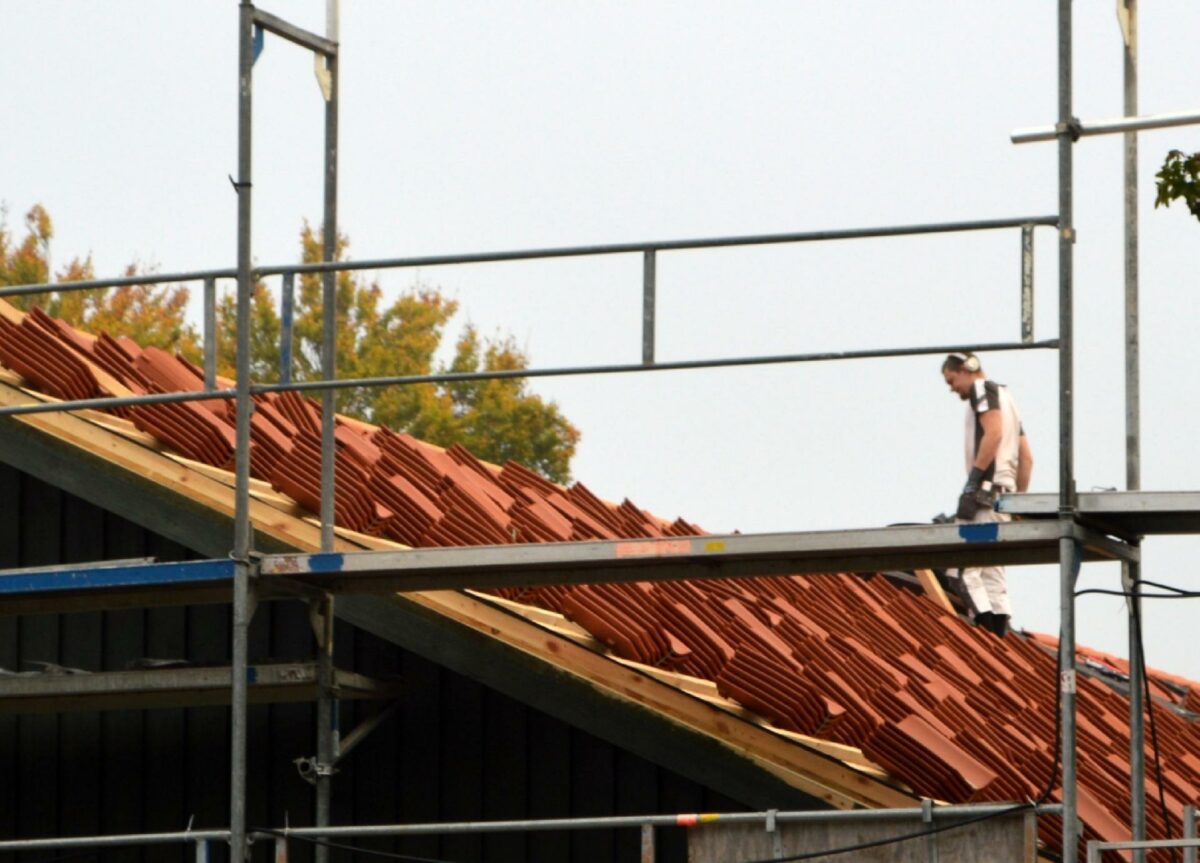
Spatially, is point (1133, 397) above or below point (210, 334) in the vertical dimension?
below

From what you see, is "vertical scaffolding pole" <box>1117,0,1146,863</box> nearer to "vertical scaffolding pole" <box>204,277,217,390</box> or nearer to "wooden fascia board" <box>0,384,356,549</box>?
"wooden fascia board" <box>0,384,356,549</box>

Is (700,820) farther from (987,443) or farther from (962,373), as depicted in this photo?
(987,443)

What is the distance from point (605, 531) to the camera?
41.8ft

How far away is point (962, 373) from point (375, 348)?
150 feet

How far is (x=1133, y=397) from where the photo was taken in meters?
9.66

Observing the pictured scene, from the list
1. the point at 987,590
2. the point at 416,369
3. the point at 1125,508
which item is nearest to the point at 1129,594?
the point at 1125,508

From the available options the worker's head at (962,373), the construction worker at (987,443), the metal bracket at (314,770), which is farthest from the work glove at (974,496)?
the metal bracket at (314,770)

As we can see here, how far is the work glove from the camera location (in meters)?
12.7

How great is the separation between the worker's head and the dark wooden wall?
2.08 meters

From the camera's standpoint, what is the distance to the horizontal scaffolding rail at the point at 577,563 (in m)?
9.41

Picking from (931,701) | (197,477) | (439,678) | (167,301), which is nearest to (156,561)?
(197,477)

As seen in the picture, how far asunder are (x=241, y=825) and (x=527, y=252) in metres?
2.65

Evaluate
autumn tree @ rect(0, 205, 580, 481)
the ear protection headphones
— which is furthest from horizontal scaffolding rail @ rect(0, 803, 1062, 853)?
autumn tree @ rect(0, 205, 580, 481)

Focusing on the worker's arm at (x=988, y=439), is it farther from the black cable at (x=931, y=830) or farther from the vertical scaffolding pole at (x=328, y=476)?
the vertical scaffolding pole at (x=328, y=476)
